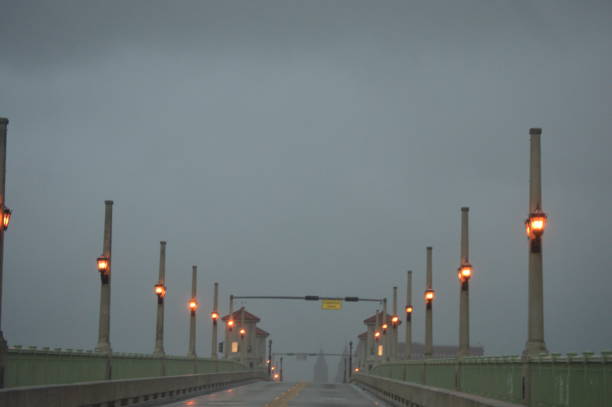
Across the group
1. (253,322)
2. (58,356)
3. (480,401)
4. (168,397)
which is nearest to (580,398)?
(480,401)

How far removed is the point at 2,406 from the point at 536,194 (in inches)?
539

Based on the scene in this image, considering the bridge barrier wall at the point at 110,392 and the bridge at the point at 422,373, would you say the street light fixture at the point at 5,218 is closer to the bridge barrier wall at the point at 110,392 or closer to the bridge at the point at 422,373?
the bridge at the point at 422,373

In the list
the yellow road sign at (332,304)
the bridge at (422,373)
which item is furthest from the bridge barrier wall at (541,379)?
the yellow road sign at (332,304)

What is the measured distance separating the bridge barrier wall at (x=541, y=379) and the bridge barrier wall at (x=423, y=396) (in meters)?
0.62

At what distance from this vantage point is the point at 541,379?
1839cm

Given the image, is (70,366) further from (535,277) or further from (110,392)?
(535,277)

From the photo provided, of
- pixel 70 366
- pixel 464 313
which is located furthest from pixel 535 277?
pixel 464 313

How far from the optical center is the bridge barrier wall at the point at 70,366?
2406 cm

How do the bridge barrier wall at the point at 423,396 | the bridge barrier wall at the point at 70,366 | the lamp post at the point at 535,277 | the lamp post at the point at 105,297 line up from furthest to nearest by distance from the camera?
the lamp post at the point at 105,297 < the bridge barrier wall at the point at 70,366 < the lamp post at the point at 535,277 < the bridge barrier wall at the point at 423,396

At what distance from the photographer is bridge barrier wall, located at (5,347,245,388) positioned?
2406 cm

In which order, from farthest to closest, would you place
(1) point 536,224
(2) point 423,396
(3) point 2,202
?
(2) point 423,396 < (1) point 536,224 < (3) point 2,202

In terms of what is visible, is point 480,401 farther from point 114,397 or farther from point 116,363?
point 116,363

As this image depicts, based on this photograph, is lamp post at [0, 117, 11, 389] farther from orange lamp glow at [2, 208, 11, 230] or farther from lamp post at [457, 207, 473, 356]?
lamp post at [457, 207, 473, 356]

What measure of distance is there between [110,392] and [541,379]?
15.0 metres
